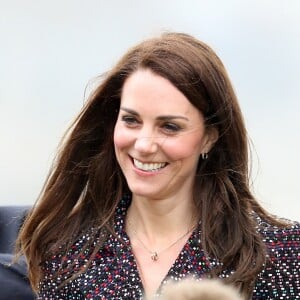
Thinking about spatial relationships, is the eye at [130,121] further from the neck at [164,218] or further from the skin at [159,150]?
the neck at [164,218]

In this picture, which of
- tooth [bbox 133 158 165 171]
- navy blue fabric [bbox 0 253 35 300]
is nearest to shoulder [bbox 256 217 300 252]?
tooth [bbox 133 158 165 171]

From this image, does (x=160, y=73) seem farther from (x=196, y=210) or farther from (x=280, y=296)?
(x=280, y=296)

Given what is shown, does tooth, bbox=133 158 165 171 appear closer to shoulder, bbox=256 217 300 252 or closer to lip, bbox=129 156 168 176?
lip, bbox=129 156 168 176

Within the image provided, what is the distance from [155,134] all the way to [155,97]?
0.07 m

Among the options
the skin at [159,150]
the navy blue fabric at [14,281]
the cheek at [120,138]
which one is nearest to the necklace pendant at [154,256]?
the skin at [159,150]

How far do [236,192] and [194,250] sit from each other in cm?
15

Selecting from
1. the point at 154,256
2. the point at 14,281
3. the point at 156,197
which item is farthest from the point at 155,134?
the point at 14,281

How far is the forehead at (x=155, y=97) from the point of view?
5.03ft

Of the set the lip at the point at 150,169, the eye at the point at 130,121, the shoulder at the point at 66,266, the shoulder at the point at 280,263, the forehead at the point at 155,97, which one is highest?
the forehead at the point at 155,97

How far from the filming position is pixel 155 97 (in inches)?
60.4

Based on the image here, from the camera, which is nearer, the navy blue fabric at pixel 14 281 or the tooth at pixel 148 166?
the tooth at pixel 148 166

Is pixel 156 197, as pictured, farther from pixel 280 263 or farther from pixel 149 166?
pixel 280 263

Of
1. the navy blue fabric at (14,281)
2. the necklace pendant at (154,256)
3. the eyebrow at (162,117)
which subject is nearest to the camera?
the eyebrow at (162,117)

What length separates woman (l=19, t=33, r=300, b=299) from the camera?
1561mm
